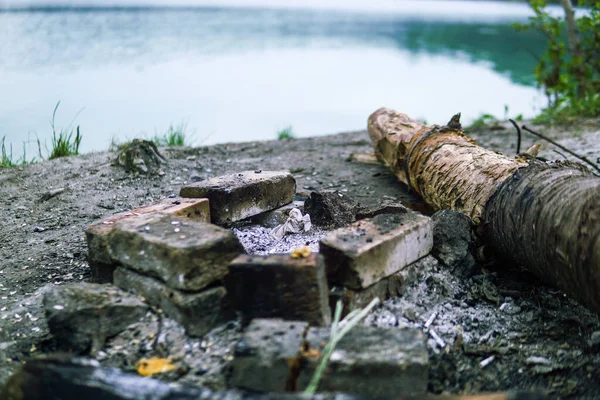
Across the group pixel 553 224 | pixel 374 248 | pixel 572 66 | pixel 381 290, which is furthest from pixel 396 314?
pixel 572 66

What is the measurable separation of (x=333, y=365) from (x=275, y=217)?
1514mm

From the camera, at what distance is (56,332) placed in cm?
215

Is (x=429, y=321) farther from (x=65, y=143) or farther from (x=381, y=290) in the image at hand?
(x=65, y=143)

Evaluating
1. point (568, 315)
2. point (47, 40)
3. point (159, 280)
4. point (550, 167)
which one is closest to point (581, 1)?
point (550, 167)

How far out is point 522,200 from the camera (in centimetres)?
242

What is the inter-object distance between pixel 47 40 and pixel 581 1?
28.1 feet

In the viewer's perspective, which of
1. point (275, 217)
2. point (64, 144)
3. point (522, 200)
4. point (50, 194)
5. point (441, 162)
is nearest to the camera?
point (522, 200)

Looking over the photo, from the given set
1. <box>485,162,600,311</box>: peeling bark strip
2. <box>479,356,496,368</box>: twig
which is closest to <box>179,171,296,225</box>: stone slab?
<box>485,162,600,311</box>: peeling bark strip

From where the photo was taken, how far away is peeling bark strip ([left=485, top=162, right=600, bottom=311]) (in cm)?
199

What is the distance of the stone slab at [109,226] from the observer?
98.7 inches

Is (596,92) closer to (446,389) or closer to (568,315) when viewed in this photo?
(568,315)

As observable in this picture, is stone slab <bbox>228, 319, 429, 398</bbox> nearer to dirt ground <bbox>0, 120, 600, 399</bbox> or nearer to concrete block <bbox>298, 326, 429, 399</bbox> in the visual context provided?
concrete block <bbox>298, 326, 429, 399</bbox>

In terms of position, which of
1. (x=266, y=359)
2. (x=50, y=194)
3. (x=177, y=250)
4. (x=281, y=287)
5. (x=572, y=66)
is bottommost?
(x=50, y=194)

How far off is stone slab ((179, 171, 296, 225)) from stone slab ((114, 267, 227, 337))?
2.49 feet
